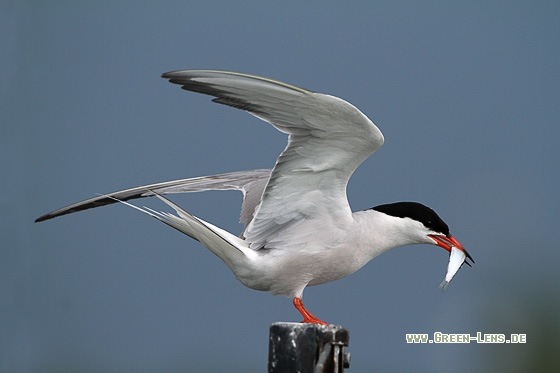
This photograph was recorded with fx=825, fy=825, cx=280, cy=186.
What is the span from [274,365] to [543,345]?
16.4ft

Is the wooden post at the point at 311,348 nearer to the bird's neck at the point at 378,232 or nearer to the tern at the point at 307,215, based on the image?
the tern at the point at 307,215

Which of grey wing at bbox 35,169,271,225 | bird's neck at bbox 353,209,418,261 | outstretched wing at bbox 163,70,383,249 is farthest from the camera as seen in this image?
grey wing at bbox 35,169,271,225

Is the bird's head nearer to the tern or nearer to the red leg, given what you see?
the tern

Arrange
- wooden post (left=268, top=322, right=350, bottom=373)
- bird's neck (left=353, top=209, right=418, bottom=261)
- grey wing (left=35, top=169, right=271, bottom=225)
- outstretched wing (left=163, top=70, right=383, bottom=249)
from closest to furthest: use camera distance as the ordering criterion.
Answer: wooden post (left=268, top=322, right=350, bottom=373) < outstretched wing (left=163, top=70, right=383, bottom=249) < bird's neck (left=353, top=209, right=418, bottom=261) < grey wing (left=35, top=169, right=271, bottom=225)

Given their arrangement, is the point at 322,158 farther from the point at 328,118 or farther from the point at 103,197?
the point at 103,197

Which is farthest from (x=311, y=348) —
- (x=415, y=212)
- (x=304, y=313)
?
(x=415, y=212)

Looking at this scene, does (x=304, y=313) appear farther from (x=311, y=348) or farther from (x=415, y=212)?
(x=311, y=348)

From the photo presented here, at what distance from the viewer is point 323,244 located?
315 cm

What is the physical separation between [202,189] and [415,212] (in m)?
0.89

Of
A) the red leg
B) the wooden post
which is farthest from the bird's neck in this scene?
the wooden post

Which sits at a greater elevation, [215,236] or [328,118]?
[328,118]

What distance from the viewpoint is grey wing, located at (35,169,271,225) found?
3.34m

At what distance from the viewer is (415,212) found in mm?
3396

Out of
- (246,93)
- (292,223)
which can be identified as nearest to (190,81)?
(246,93)
